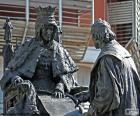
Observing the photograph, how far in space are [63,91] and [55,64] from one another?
51cm

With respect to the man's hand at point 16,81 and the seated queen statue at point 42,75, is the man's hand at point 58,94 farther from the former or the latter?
the man's hand at point 16,81

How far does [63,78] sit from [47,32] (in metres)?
0.73

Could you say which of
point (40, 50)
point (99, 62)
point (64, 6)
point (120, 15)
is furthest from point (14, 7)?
point (99, 62)

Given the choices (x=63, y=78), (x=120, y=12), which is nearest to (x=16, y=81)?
(x=63, y=78)

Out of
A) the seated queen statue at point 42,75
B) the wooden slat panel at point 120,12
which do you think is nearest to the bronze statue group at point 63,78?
the seated queen statue at point 42,75

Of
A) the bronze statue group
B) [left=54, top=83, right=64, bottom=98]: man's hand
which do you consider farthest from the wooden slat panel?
[left=54, top=83, right=64, bottom=98]: man's hand

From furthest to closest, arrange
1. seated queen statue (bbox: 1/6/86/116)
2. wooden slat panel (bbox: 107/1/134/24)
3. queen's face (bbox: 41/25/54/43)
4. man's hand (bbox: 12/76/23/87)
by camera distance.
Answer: wooden slat panel (bbox: 107/1/134/24), queen's face (bbox: 41/25/54/43), man's hand (bbox: 12/76/23/87), seated queen statue (bbox: 1/6/86/116)

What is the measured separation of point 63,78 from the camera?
15469 mm

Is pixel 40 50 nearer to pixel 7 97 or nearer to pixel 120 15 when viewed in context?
pixel 7 97

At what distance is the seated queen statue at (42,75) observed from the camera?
48.4ft

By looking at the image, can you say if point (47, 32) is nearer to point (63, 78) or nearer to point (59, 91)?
point (63, 78)

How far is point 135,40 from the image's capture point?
39062 mm

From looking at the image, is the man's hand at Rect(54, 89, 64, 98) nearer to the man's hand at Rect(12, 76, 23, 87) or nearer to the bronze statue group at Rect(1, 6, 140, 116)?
the bronze statue group at Rect(1, 6, 140, 116)

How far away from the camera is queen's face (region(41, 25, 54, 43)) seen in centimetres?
1532
